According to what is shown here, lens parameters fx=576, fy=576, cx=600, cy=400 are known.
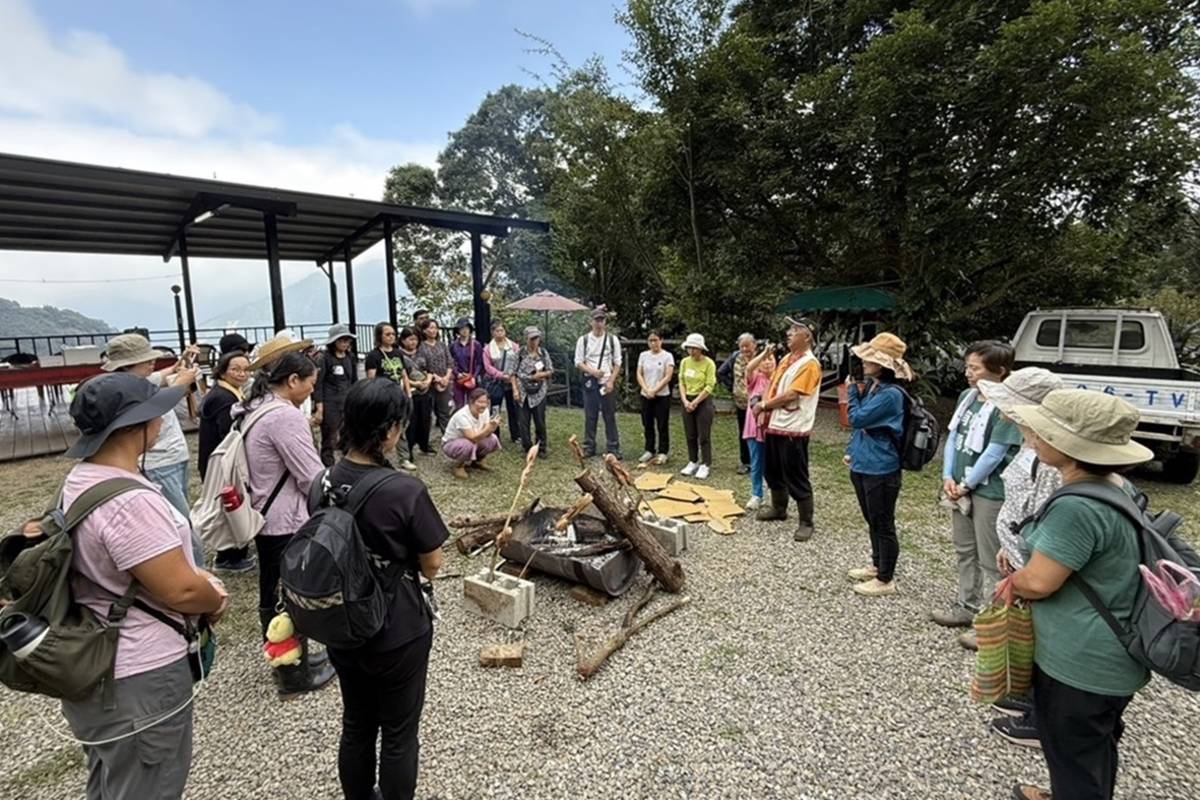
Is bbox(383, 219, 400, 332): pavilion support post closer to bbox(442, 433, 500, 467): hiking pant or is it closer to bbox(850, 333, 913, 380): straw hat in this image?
bbox(442, 433, 500, 467): hiking pant

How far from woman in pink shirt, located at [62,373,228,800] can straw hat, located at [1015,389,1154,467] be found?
2.56 metres

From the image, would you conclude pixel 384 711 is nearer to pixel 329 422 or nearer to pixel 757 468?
pixel 757 468

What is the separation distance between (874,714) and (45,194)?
36.5 ft

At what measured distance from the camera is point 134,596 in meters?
1.57

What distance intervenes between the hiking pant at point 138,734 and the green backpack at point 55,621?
0.10m

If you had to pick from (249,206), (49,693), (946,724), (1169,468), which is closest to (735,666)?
(946,724)

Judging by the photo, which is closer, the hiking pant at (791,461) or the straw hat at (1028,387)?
the straw hat at (1028,387)

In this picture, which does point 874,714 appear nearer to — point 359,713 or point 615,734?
point 615,734

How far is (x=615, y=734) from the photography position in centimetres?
268

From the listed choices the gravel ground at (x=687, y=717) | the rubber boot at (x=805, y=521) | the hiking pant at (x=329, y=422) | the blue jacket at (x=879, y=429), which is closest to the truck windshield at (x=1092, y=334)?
the rubber boot at (x=805, y=521)

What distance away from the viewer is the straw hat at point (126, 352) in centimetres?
330

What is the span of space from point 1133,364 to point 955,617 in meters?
6.66

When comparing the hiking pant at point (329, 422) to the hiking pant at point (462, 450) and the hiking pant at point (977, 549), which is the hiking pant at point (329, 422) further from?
the hiking pant at point (977, 549)

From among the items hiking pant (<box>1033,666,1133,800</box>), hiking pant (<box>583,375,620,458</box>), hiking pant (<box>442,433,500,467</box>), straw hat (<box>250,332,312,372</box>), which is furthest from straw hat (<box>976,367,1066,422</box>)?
hiking pant (<box>442,433,500,467</box>)
